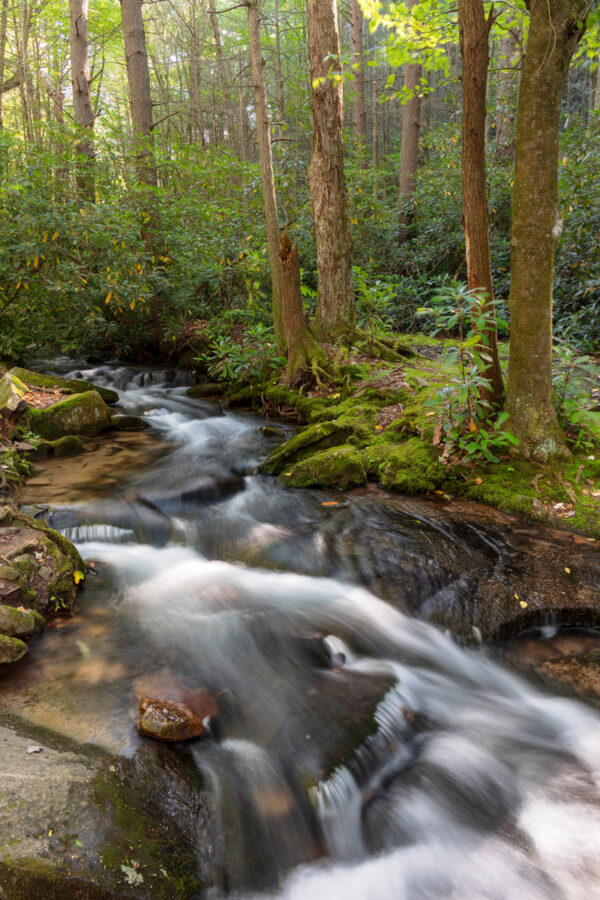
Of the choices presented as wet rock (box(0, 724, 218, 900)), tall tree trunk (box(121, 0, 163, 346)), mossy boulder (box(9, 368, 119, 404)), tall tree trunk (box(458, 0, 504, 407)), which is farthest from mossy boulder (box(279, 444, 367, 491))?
tall tree trunk (box(121, 0, 163, 346))

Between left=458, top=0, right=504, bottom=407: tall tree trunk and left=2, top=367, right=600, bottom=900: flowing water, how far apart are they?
1.64m

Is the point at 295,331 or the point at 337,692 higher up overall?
the point at 295,331

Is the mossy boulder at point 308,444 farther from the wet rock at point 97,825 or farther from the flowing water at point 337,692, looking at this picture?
the wet rock at point 97,825

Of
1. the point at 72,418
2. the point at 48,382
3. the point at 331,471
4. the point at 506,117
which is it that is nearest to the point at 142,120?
the point at 48,382

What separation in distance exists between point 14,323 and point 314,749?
8991 millimetres

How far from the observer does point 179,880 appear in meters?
2.16

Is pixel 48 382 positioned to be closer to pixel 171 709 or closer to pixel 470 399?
pixel 470 399

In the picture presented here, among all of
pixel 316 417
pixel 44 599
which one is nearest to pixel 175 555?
pixel 44 599

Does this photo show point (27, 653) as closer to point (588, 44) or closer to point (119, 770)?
point (119, 770)

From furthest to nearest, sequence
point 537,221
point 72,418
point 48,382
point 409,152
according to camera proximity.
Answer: point 409,152, point 48,382, point 72,418, point 537,221

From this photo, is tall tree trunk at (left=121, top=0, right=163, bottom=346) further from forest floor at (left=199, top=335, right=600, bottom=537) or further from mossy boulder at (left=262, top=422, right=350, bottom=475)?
mossy boulder at (left=262, top=422, right=350, bottom=475)

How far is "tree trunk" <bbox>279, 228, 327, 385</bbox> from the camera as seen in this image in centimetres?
793

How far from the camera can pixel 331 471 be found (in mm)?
5797

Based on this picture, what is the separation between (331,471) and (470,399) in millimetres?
1634
